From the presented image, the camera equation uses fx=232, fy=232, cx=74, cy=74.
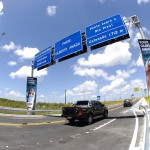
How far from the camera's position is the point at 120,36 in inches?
853

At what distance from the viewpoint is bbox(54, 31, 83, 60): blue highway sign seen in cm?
2516

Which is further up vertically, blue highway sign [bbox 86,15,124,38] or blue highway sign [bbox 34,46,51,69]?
blue highway sign [bbox 86,15,124,38]

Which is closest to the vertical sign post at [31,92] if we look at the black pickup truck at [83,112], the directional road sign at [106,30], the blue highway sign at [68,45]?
the blue highway sign at [68,45]

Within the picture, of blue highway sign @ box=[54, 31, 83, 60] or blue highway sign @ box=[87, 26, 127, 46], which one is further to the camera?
blue highway sign @ box=[54, 31, 83, 60]

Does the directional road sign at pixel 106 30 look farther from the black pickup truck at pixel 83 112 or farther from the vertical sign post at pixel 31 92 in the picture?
the vertical sign post at pixel 31 92

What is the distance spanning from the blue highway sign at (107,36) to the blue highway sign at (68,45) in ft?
5.47

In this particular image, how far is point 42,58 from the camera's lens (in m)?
30.5

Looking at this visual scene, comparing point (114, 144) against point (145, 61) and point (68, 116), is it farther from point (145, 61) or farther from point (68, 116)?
point (68, 116)

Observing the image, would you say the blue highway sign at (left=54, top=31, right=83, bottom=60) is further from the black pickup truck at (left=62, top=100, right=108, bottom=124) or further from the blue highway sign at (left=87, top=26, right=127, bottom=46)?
the black pickup truck at (left=62, top=100, right=108, bottom=124)

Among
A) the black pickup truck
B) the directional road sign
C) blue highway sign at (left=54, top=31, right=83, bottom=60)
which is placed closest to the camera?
the black pickup truck

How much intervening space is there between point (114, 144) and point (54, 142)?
101 inches

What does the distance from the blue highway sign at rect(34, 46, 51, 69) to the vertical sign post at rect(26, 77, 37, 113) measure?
6.28 feet

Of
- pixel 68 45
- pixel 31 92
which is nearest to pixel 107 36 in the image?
pixel 68 45

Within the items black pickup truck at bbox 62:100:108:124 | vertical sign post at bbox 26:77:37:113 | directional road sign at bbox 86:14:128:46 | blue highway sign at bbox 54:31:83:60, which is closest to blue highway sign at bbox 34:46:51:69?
blue highway sign at bbox 54:31:83:60
